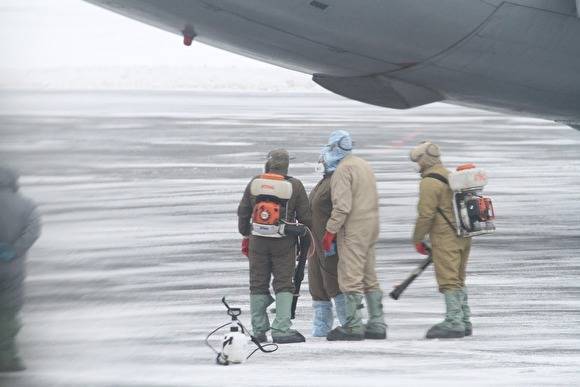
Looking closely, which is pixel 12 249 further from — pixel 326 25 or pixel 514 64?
pixel 514 64

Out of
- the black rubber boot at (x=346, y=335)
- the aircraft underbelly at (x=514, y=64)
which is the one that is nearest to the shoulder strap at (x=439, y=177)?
the black rubber boot at (x=346, y=335)

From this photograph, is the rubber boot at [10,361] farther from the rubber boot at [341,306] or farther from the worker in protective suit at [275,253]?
the rubber boot at [341,306]

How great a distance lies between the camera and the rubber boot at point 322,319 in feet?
27.3

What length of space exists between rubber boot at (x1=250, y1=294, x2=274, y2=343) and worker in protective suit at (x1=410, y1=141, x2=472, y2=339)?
3.83 ft

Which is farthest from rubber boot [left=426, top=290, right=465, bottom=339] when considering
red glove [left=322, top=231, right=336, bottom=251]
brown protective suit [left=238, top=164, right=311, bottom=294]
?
brown protective suit [left=238, top=164, right=311, bottom=294]

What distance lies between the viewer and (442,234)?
8312 mm

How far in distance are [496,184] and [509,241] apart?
7036 millimetres

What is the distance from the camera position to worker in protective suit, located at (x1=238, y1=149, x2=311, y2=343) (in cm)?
786

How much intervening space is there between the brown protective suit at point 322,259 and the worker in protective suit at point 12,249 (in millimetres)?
5260

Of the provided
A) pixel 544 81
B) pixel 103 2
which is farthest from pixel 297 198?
pixel 544 81

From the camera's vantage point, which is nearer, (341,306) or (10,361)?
(10,361)

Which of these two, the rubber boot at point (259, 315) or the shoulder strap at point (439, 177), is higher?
the shoulder strap at point (439, 177)

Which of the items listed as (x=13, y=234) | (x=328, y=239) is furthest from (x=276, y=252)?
(x=13, y=234)

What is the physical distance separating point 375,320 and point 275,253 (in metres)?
0.90
